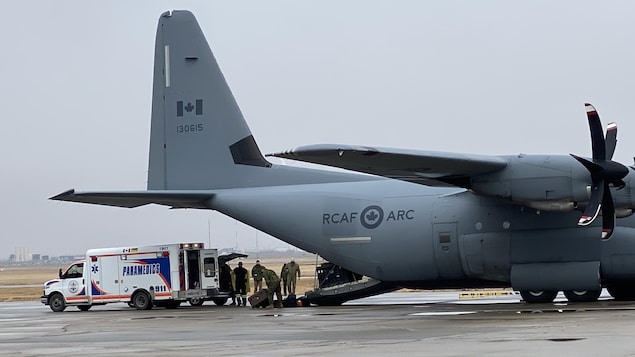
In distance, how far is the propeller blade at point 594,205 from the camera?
21.5m

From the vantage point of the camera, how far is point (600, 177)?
2169 centimetres

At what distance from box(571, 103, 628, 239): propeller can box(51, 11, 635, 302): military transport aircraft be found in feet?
0.08

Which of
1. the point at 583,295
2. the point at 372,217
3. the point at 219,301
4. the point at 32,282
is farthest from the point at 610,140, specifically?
the point at 32,282

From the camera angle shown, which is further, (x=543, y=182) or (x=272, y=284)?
(x=272, y=284)

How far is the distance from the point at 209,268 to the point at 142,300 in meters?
2.30

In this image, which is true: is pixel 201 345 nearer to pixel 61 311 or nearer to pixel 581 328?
pixel 581 328

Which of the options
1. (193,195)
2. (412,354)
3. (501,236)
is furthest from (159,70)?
(412,354)

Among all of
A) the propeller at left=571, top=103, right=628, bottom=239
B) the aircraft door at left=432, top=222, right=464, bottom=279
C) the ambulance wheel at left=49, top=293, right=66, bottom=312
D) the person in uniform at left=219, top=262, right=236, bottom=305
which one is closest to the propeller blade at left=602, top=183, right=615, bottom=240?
the propeller at left=571, top=103, right=628, bottom=239

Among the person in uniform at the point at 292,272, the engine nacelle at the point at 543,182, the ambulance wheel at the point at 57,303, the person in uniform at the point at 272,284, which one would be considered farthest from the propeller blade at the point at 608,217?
the ambulance wheel at the point at 57,303

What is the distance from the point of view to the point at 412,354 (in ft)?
40.2

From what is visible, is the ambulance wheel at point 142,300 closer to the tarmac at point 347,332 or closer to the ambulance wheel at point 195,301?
the ambulance wheel at point 195,301

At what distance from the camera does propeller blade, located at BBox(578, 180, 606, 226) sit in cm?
2147

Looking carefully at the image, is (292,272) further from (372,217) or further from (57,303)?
(57,303)

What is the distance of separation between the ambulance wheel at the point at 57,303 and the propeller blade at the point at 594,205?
56.6ft
